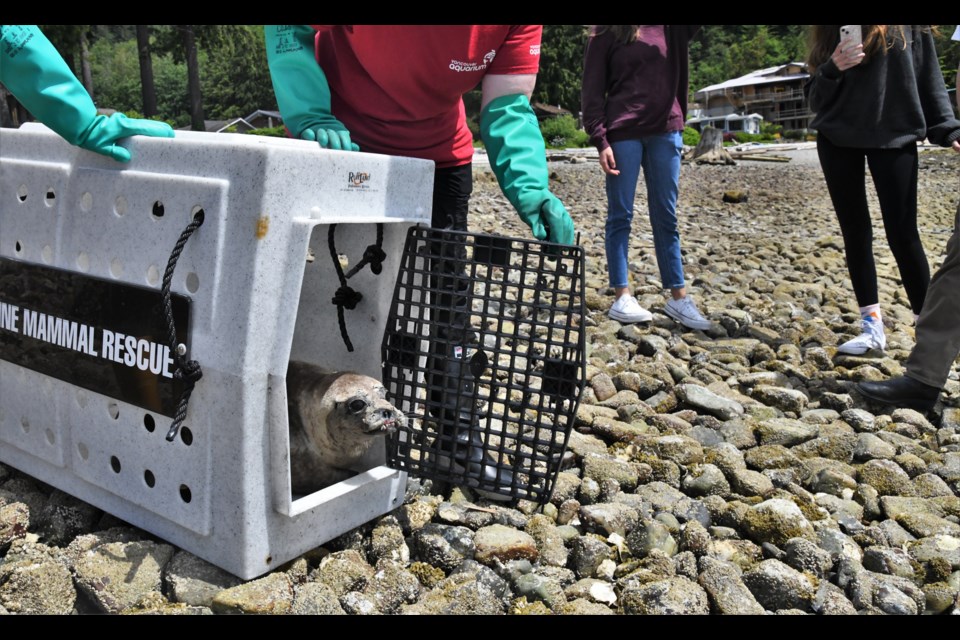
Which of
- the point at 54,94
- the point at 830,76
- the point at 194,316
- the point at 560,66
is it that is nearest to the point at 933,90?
the point at 830,76

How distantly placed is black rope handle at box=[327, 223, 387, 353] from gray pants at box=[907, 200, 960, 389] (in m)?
2.42

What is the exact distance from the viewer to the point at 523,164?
8.62 feet

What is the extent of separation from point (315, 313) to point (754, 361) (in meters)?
2.53

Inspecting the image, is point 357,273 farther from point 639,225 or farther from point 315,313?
point 639,225

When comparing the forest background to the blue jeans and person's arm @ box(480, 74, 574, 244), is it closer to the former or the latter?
the blue jeans

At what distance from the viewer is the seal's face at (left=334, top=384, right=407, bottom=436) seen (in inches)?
84.0

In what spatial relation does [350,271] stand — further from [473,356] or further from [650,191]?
[650,191]

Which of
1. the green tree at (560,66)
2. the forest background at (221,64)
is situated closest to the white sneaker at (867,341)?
the forest background at (221,64)

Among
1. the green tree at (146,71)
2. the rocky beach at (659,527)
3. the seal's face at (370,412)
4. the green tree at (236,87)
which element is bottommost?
the rocky beach at (659,527)

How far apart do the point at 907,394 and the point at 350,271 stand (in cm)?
249

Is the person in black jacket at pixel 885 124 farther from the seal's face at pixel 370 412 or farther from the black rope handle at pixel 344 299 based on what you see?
the seal's face at pixel 370 412

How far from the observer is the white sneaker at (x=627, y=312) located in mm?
4672

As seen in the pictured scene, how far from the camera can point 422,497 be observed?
8.61 ft

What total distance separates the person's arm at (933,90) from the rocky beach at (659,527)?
1.12 m
